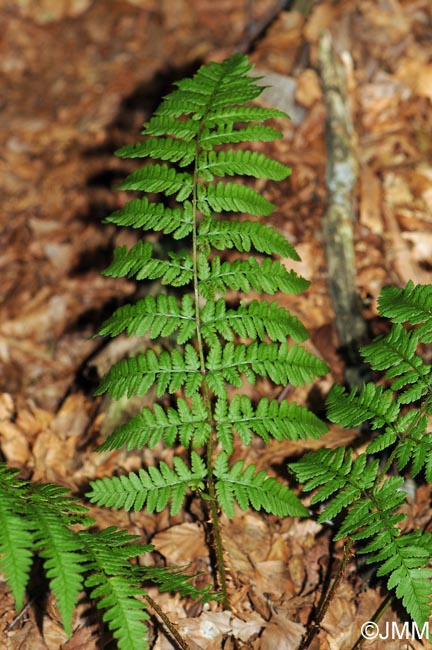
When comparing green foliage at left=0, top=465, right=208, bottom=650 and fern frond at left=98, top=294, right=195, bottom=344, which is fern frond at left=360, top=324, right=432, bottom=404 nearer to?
fern frond at left=98, top=294, right=195, bottom=344

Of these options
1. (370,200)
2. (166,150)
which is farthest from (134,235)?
(166,150)

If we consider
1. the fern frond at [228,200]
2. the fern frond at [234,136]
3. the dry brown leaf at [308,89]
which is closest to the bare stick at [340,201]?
the dry brown leaf at [308,89]

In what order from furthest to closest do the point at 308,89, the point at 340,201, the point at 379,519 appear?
the point at 308,89, the point at 340,201, the point at 379,519

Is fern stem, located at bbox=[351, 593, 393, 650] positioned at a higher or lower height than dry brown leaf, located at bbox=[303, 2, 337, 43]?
lower

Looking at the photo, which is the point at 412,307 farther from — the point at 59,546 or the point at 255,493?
the point at 59,546

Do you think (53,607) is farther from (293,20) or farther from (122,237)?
(293,20)

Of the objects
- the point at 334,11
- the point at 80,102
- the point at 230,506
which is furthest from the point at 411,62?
the point at 230,506

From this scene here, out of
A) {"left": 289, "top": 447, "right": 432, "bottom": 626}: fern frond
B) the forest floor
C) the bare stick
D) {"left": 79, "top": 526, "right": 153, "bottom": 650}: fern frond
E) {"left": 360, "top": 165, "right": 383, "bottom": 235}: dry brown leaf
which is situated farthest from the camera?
{"left": 360, "top": 165, "right": 383, "bottom": 235}: dry brown leaf

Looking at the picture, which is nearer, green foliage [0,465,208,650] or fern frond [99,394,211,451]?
green foliage [0,465,208,650]

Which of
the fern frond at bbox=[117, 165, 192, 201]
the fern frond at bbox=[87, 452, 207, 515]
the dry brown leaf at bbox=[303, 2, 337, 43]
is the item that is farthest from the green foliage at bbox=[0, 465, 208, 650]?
the dry brown leaf at bbox=[303, 2, 337, 43]
